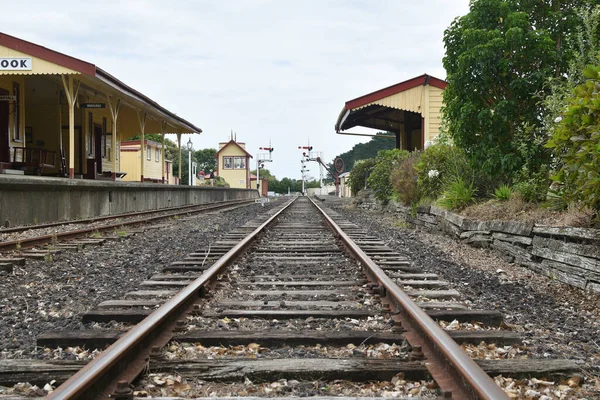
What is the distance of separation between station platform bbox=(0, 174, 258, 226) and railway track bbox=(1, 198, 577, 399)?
716 centimetres

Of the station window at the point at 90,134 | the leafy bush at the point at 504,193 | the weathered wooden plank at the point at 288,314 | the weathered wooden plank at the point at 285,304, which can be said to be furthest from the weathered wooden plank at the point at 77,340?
the station window at the point at 90,134

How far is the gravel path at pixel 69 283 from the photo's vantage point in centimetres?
346

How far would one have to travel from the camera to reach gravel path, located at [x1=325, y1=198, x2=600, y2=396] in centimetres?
313

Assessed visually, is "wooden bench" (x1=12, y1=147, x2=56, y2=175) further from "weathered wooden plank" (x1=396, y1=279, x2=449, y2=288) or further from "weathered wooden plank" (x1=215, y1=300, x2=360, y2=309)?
"weathered wooden plank" (x1=396, y1=279, x2=449, y2=288)

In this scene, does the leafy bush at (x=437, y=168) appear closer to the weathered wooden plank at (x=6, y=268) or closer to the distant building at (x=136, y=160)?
the weathered wooden plank at (x=6, y=268)

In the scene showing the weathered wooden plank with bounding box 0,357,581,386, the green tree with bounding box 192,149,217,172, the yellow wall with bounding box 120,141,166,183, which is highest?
the green tree with bounding box 192,149,217,172

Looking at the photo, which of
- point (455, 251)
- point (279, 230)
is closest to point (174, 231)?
point (279, 230)

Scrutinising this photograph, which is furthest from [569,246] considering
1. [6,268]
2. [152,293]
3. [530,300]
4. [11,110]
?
[11,110]

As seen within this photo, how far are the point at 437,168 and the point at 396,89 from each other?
29.1 ft

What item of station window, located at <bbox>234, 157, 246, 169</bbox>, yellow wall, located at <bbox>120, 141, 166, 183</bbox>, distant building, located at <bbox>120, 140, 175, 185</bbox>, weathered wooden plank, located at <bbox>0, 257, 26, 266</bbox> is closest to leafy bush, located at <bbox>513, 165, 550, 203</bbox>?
weathered wooden plank, located at <bbox>0, 257, 26, 266</bbox>

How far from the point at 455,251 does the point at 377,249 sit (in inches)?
49.5

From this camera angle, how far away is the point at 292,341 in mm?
3057

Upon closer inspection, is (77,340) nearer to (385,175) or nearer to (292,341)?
(292,341)

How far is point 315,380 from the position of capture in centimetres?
252
